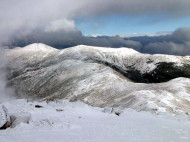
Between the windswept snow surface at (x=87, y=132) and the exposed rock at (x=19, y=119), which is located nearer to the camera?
the windswept snow surface at (x=87, y=132)

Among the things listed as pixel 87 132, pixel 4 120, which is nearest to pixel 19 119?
pixel 4 120

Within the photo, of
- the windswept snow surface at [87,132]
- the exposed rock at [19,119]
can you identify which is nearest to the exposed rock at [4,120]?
the exposed rock at [19,119]

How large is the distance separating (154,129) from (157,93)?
92666 millimetres

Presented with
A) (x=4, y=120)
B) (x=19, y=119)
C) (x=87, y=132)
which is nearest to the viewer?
(x=87, y=132)

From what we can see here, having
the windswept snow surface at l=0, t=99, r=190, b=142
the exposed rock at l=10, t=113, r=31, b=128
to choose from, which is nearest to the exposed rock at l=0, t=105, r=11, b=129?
the exposed rock at l=10, t=113, r=31, b=128

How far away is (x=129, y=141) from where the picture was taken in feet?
67.1

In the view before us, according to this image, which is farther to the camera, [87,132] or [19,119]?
[19,119]

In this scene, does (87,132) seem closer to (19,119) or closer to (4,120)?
(19,119)

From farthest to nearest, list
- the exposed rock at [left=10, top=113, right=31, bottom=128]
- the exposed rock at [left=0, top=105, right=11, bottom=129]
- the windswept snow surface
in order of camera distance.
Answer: the exposed rock at [left=10, top=113, right=31, bottom=128]
the exposed rock at [left=0, top=105, right=11, bottom=129]
the windswept snow surface

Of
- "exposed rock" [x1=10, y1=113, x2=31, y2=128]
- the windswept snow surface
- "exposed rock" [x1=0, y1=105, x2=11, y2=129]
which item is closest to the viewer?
the windswept snow surface

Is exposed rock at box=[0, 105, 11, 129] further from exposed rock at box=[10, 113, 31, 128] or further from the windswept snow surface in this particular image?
the windswept snow surface

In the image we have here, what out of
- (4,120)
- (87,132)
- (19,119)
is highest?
(4,120)

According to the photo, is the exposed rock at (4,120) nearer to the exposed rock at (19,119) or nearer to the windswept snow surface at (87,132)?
the exposed rock at (19,119)

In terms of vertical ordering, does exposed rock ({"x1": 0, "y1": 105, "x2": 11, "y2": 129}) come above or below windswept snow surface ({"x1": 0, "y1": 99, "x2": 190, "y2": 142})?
above
